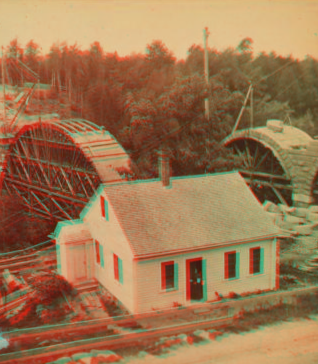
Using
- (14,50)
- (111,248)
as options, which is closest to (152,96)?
(14,50)

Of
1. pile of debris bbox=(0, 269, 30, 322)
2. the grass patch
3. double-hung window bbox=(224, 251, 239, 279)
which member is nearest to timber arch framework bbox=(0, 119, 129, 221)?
pile of debris bbox=(0, 269, 30, 322)

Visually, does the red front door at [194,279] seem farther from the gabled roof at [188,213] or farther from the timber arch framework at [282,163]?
the timber arch framework at [282,163]

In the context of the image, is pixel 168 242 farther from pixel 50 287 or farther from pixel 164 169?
pixel 50 287

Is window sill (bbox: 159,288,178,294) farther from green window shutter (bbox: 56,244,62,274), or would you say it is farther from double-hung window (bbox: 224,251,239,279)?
green window shutter (bbox: 56,244,62,274)

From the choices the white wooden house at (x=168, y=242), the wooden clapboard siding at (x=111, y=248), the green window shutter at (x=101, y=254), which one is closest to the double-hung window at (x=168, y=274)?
the white wooden house at (x=168, y=242)

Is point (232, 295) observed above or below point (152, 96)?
below

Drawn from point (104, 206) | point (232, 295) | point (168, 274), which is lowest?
point (232, 295)
